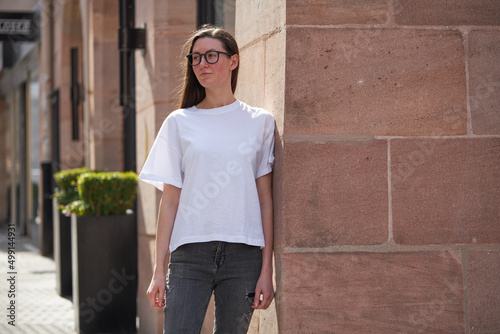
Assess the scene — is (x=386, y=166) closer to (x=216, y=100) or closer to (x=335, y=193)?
(x=335, y=193)

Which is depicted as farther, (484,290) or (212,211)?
(484,290)

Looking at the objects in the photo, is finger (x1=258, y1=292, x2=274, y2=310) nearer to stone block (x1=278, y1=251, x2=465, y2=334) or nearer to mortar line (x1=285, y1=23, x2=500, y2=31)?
stone block (x1=278, y1=251, x2=465, y2=334)

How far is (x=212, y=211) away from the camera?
3324 mm

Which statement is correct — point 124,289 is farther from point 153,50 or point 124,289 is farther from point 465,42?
point 465,42

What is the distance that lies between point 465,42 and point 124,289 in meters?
4.02

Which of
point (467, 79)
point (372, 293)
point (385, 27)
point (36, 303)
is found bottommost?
point (36, 303)

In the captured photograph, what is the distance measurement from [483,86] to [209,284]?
1.58 meters

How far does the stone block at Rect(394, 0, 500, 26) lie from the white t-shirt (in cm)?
90

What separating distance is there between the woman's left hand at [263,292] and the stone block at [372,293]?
157mm

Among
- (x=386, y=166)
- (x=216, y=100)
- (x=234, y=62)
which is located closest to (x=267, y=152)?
(x=216, y=100)

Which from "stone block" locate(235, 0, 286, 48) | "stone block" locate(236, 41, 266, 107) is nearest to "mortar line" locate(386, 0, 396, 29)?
"stone block" locate(235, 0, 286, 48)

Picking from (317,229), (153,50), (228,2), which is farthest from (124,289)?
(317,229)

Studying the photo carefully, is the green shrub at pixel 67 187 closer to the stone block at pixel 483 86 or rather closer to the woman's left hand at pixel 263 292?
the woman's left hand at pixel 263 292

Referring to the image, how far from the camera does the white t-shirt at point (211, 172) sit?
10.9ft
